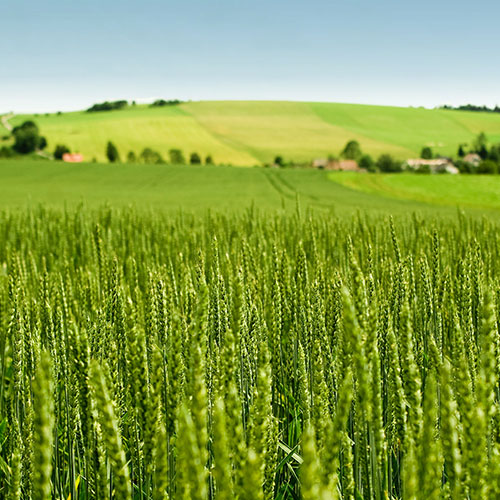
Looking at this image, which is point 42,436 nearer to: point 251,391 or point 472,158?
point 251,391

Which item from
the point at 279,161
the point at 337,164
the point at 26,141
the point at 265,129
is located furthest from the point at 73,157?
the point at 337,164

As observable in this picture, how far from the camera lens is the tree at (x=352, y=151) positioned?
68375mm

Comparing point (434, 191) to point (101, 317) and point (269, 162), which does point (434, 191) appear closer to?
point (269, 162)

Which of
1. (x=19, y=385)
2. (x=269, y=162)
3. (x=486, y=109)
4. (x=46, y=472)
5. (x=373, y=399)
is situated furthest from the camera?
(x=486, y=109)

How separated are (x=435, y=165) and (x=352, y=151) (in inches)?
416

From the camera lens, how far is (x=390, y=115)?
97062 millimetres

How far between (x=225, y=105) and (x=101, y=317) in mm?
99731

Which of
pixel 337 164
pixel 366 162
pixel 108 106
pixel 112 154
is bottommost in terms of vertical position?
pixel 337 164

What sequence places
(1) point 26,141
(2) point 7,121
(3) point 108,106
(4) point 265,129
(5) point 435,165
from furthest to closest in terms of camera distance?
1. (3) point 108,106
2. (2) point 7,121
3. (4) point 265,129
4. (5) point 435,165
5. (1) point 26,141

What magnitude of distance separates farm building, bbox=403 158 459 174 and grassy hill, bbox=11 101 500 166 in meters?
2.41

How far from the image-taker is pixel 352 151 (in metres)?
69.4

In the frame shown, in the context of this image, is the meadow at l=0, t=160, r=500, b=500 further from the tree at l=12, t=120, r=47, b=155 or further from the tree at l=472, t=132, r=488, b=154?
the tree at l=472, t=132, r=488, b=154

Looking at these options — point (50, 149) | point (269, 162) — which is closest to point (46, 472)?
point (269, 162)

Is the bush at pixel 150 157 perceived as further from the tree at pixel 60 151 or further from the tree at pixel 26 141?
the tree at pixel 26 141
